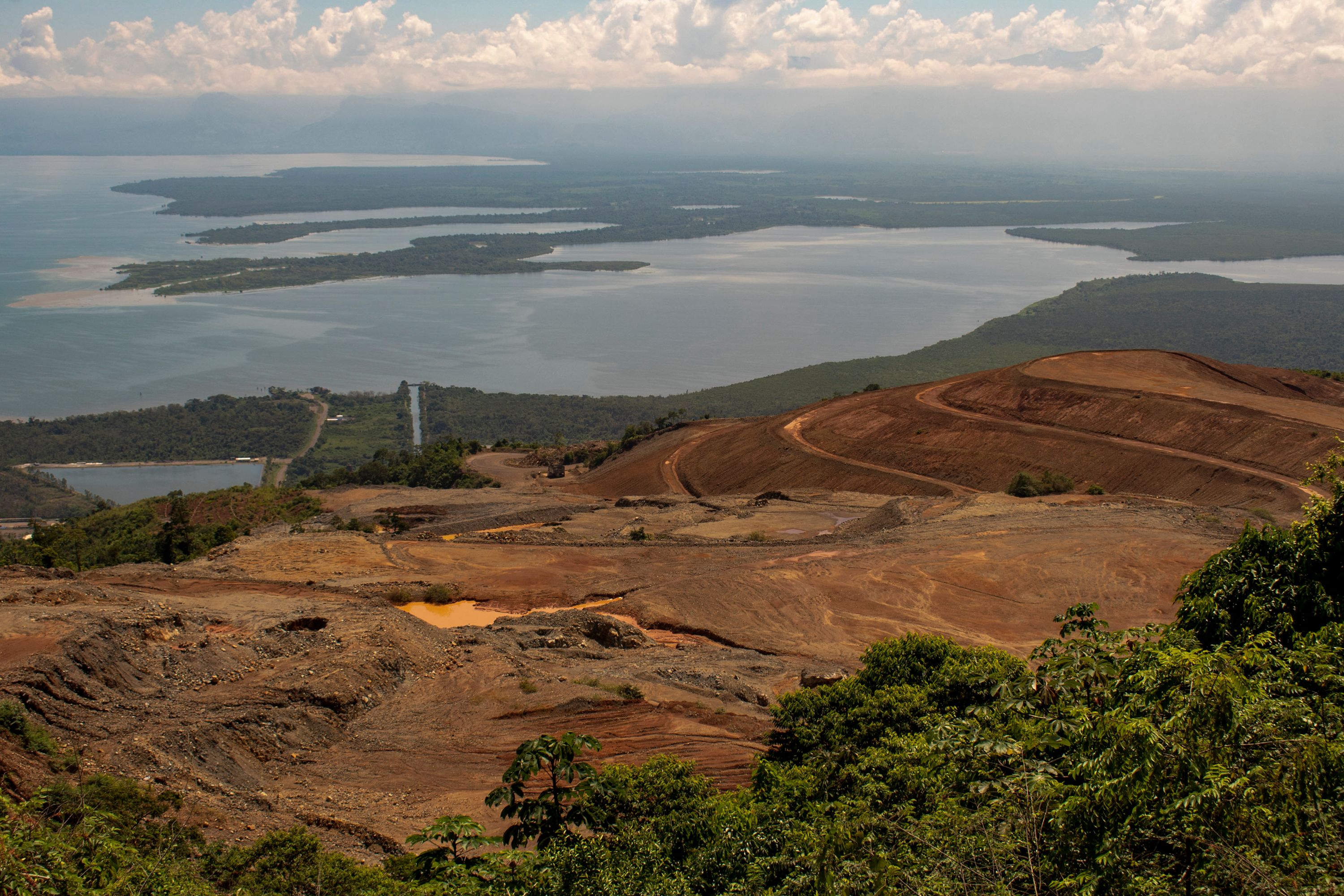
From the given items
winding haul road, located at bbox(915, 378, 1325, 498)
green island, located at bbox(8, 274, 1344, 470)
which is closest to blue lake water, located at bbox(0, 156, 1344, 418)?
green island, located at bbox(8, 274, 1344, 470)

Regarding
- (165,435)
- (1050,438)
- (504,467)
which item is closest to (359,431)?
(165,435)

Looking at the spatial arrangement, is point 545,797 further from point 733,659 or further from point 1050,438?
point 1050,438

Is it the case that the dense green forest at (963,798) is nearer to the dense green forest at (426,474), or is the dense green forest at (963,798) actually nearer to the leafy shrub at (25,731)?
the leafy shrub at (25,731)

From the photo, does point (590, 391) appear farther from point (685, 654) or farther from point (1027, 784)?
point (1027, 784)

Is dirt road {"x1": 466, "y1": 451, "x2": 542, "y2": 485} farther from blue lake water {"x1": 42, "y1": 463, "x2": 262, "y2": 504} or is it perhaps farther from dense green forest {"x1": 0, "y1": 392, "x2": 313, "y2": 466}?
dense green forest {"x1": 0, "y1": 392, "x2": 313, "y2": 466}

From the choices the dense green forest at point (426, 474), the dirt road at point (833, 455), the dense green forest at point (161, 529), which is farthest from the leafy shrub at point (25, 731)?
the dense green forest at point (426, 474)

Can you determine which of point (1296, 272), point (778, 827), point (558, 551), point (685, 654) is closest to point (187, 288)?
point (558, 551)
